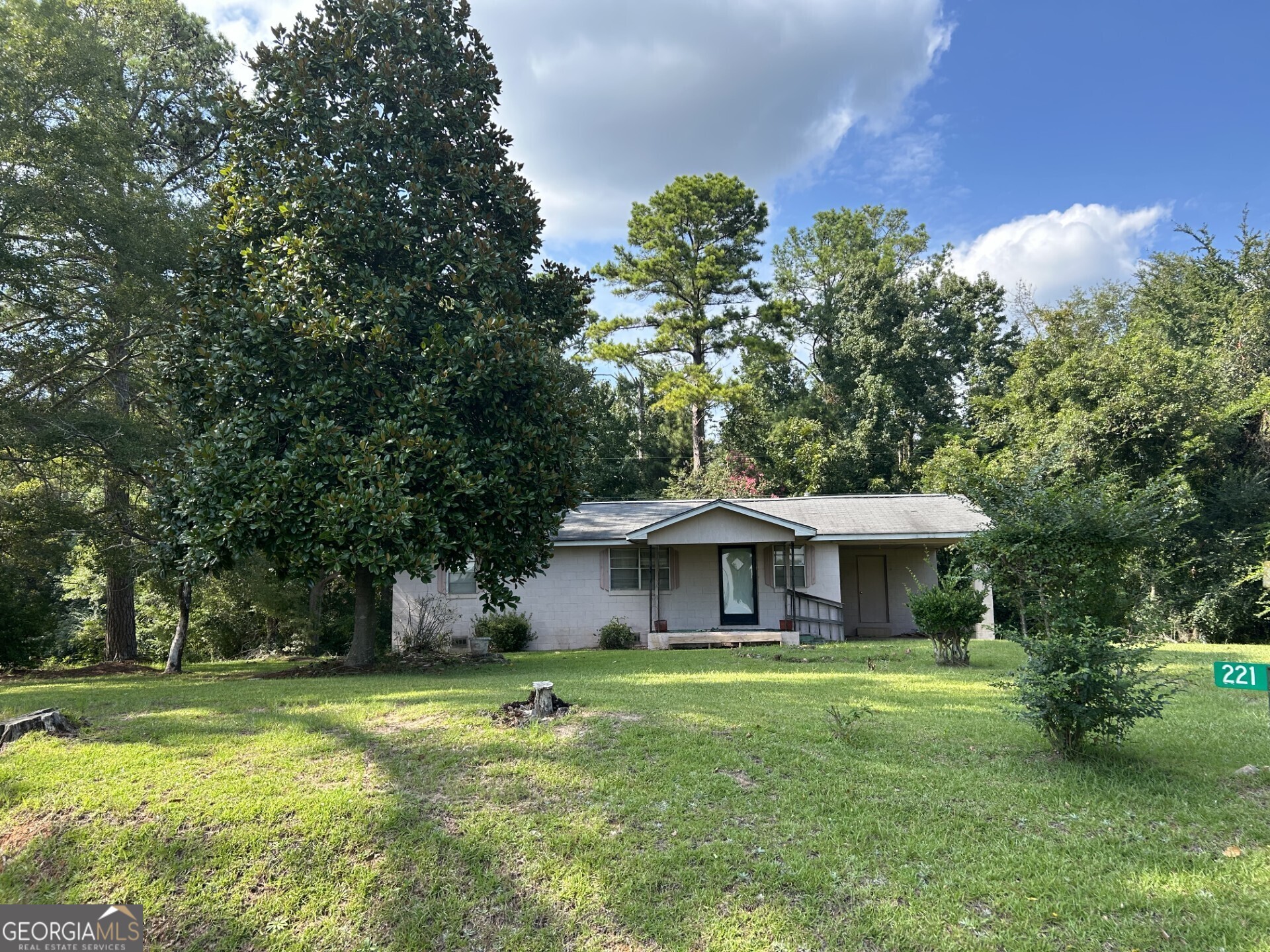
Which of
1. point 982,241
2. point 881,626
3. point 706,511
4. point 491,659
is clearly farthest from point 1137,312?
point 491,659

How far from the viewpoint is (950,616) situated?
10.6 meters

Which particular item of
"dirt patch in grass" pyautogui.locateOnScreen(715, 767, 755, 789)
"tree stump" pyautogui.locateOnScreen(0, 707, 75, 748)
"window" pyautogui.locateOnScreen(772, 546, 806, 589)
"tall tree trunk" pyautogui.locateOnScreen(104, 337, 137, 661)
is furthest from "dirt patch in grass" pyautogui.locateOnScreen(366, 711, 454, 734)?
"window" pyautogui.locateOnScreen(772, 546, 806, 589)

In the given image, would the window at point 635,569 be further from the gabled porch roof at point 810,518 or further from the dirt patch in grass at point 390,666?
the dirt patch in grass at point 390,666

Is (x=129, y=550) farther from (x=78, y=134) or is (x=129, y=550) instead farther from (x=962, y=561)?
(x=962, y=561)

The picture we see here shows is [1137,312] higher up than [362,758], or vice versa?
[1137,312]

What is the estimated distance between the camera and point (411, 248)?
448 inches

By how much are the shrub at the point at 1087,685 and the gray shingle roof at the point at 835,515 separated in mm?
11118

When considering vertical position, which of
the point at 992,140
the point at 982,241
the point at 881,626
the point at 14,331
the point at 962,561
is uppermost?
the point at 982,241

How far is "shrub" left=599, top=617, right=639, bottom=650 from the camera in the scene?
16.7 m

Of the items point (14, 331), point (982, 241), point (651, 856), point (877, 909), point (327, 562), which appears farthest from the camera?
point (982, 241)

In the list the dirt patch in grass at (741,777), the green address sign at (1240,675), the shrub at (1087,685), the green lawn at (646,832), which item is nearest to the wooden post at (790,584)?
the green lawn at (646,832)

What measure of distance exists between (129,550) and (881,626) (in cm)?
1781

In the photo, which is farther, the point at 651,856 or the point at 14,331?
the point at 14,331

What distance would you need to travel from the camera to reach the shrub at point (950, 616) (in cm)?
1059
